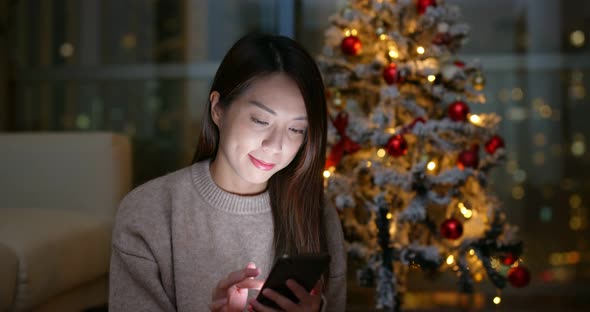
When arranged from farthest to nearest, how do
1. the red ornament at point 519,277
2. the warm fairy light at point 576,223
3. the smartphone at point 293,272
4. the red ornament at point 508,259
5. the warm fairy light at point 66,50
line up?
1. the warm fairy light at point 66,50
2. the warm fairy light at point 576,223
3. the red ornament at point 519,277
4. the red ornament at point 508,259
5. the smartphone at point 293,272

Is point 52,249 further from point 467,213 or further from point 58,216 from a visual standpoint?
point 467,213

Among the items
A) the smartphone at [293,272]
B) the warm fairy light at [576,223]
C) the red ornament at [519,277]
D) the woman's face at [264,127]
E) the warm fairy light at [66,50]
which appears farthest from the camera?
the warm fairy light at [66,50]

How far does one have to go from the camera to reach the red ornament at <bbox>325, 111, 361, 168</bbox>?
226cm

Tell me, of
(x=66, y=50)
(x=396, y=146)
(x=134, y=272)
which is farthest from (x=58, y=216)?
(x=66, y=50)

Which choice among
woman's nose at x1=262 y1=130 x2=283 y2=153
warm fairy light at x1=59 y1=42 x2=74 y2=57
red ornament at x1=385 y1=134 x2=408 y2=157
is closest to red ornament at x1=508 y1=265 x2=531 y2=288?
red ornament at x1=385 y1=134 x2=408 y2=157

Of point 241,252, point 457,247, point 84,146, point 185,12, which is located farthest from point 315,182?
point 185,12

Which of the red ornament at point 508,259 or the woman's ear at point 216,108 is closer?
the woman's ear at point 216,108

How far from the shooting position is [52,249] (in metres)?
1.65

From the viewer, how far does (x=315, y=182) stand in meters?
1.42

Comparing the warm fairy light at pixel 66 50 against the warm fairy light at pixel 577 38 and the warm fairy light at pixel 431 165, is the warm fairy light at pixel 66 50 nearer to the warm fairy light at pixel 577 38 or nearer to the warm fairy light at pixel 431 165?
the warm fairy light at pixel 431 165

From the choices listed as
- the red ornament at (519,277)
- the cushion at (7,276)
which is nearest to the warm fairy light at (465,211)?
the red ornament at (519,277)

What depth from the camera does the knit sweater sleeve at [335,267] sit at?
145cm

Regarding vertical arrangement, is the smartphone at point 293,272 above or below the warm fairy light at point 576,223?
above

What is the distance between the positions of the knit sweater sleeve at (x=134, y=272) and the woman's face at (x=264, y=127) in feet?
0.86
